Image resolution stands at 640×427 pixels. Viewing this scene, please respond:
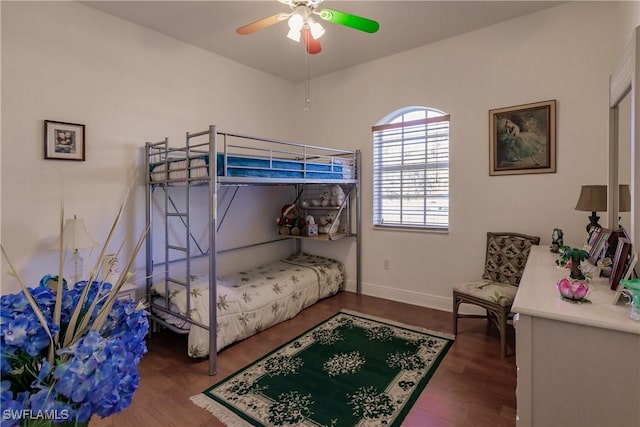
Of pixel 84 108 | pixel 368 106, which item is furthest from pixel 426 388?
pixel 84 108

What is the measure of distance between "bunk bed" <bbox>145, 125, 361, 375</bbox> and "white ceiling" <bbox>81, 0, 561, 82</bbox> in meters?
0.98

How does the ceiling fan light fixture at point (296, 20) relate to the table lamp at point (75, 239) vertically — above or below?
above

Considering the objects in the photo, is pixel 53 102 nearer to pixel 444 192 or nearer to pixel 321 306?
pixel 321 306

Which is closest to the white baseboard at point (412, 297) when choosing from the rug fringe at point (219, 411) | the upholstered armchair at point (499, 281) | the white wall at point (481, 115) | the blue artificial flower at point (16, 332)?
the white wall at point (481, 115)

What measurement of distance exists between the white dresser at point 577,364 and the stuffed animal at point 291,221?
2.87m

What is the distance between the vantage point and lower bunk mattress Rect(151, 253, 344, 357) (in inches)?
98.4

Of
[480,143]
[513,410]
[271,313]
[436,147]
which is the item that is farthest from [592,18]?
[271,313]

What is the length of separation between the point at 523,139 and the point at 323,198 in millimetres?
2227

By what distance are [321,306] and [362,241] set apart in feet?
3.16

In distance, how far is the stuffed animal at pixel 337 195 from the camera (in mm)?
3916

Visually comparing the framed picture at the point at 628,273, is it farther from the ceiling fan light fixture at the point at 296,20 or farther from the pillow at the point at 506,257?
the ceiling fan light fixture at the point at 296,20

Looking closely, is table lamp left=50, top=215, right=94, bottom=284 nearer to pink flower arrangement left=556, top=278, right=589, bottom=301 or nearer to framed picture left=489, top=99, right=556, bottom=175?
pink flower arrangement left=556, top=278, right=589, bottom=301

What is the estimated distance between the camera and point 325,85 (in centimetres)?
415

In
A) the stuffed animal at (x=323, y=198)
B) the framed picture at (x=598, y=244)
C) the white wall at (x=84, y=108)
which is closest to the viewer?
the framed picture at (x=598, y=244)
